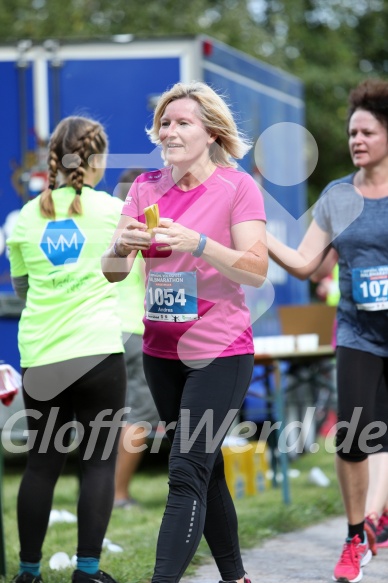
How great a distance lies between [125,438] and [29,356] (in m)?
2.60

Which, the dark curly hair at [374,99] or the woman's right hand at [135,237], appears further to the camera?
the dark curly hair at [374,99]

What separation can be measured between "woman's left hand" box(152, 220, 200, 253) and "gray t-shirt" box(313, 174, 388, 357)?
4.48 feet

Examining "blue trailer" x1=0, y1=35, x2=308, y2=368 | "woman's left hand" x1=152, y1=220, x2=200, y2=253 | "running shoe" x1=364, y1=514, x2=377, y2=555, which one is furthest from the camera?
"blue trailer" x1=0, y1=35, x2=308, y2=368

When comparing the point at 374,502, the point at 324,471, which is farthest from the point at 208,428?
the point at 324,471

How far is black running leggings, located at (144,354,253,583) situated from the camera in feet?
12.1

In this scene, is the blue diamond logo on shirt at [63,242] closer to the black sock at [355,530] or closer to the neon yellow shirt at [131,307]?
the black sock at [355,530]

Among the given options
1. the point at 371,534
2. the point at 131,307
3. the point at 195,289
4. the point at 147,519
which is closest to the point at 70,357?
the point at 195,289

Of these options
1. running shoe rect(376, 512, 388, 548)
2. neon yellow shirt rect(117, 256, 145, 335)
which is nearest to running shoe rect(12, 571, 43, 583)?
running shoe rect(376, 512, 388, 548)

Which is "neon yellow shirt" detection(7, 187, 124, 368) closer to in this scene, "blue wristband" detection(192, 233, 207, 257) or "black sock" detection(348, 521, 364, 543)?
"blue wristband" detection(192, 233, 207, 257)

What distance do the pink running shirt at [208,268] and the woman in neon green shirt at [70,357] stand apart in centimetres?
60

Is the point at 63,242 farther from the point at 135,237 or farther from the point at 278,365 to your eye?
the point at 278,365

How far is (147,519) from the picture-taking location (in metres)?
6.48

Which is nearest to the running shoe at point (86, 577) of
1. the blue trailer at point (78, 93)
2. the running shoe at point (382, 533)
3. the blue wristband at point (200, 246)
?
the blue wristband at point (200, 246)

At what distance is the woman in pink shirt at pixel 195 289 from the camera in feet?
12.2
